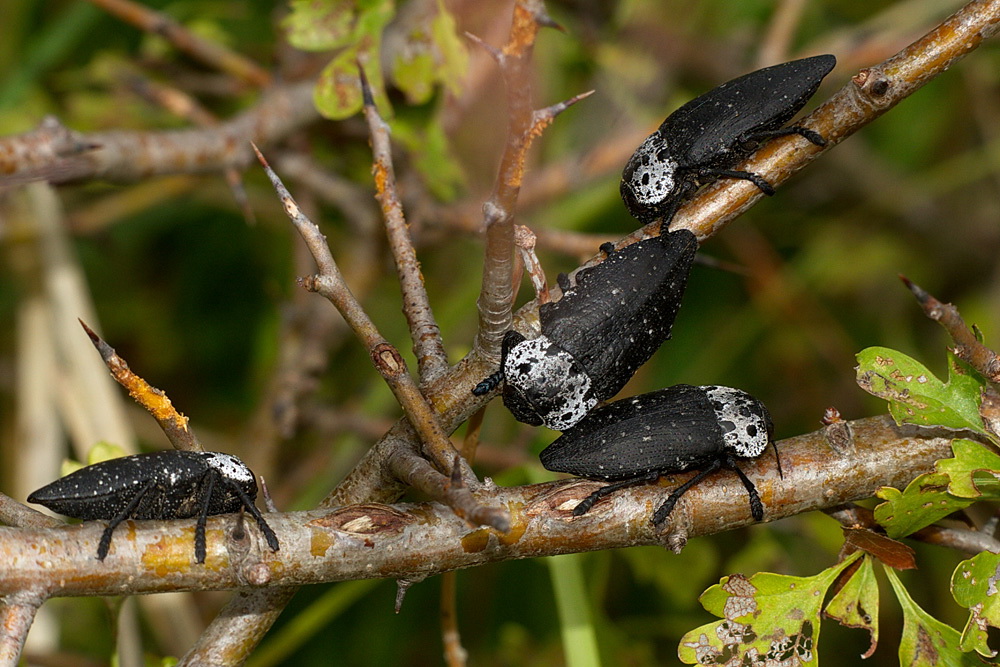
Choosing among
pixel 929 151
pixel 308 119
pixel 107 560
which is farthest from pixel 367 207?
pixel 929 151

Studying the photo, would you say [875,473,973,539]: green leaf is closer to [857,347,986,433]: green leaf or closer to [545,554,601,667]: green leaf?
[857,347,986,433]: green leaf

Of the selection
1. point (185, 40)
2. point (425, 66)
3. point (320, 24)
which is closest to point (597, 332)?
point (425, 66)

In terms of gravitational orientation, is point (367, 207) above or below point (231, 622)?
above

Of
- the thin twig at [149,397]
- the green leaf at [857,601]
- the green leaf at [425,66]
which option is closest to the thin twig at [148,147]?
the green leaf at [425,66]

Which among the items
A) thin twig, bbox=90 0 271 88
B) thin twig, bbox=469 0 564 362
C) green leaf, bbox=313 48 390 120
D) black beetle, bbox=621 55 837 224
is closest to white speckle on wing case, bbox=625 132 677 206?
black beetle, bbox=621 55 837 224

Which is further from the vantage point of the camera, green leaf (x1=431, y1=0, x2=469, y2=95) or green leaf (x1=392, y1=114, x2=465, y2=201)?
green leaf (x1=392, y1=114, x2=465, y2=201)

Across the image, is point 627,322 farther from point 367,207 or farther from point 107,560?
point 367,207
